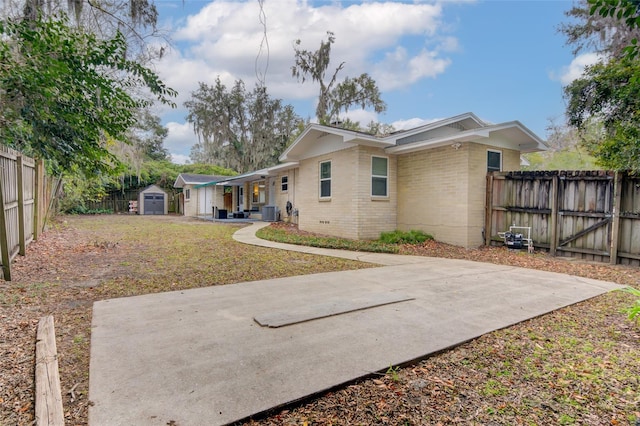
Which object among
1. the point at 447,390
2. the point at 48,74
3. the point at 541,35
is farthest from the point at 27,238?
the point at 541,35

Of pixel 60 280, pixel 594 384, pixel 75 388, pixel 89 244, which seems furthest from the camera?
pixel 89 244

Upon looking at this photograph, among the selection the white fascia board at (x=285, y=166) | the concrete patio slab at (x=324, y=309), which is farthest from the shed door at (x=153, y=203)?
the concrete patio slab at (x=324, y=309)

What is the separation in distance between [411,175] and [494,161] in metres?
2.40

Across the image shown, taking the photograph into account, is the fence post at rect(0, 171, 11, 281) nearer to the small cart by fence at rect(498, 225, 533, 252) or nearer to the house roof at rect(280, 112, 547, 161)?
the house roof at rect(280, 112, 547, 161)

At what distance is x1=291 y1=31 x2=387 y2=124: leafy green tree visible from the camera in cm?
2478

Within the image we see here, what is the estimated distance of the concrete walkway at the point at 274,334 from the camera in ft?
7.19

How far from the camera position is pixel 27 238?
7293mm

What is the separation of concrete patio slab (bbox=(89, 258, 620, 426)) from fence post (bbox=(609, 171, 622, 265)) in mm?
2388

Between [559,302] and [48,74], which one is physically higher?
[48,74]

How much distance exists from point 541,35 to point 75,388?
595 inches

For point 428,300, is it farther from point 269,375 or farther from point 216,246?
point 216,246

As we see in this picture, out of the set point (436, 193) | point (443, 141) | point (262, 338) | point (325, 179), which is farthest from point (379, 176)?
point (262, 338)

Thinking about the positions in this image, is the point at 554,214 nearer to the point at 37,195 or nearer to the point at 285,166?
the point at 285,166

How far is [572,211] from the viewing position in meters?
7.91
